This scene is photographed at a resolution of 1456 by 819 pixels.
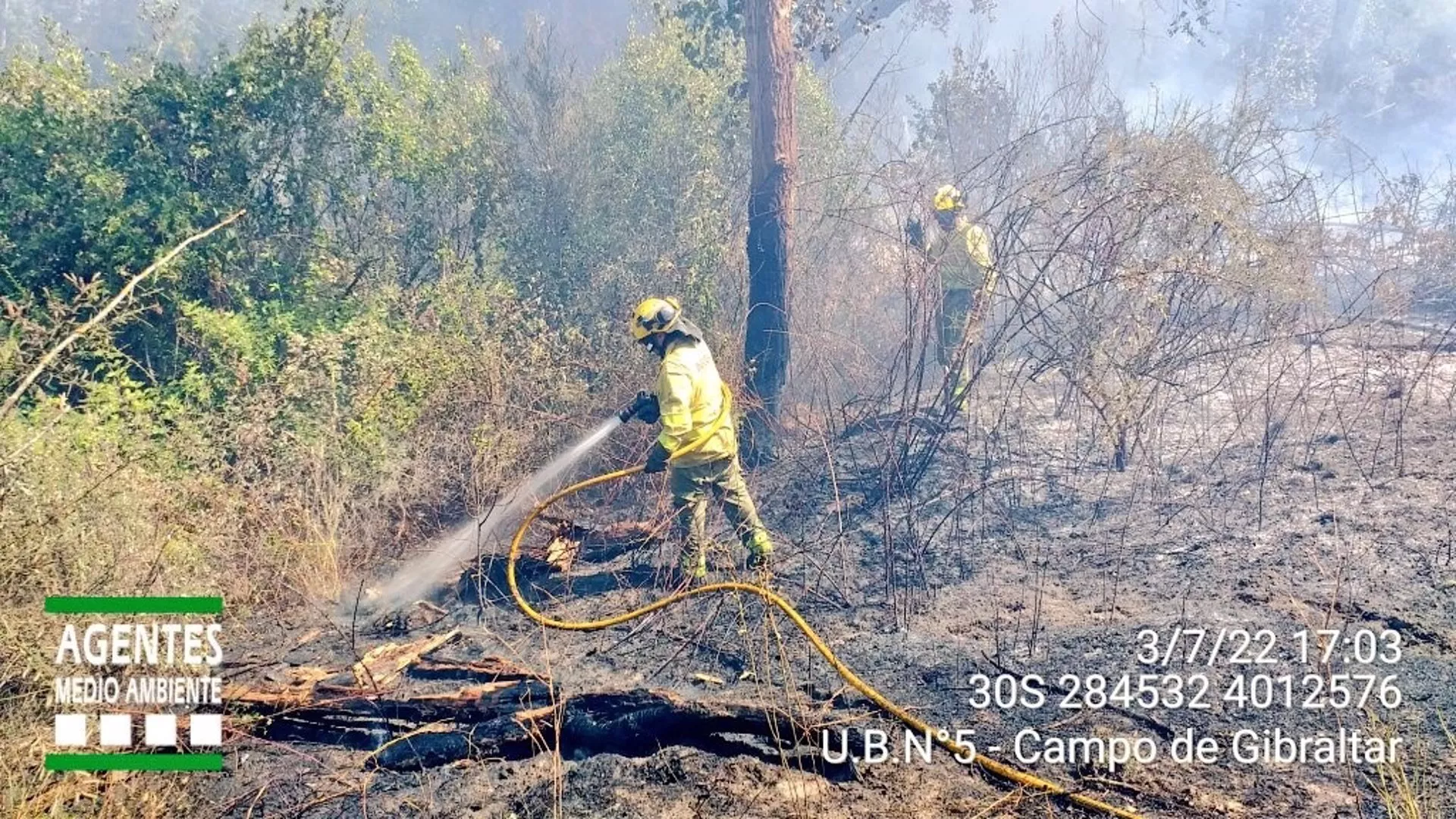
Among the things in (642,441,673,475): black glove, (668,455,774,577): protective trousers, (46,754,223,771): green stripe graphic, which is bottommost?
(46,754,223,771): green stripe graphic

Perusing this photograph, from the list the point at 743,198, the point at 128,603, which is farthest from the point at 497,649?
the point at 743,198

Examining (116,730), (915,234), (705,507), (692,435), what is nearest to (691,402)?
(692,435)

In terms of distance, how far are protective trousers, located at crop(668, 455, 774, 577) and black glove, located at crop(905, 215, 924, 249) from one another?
80.0 inches

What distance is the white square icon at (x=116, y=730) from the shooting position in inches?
124

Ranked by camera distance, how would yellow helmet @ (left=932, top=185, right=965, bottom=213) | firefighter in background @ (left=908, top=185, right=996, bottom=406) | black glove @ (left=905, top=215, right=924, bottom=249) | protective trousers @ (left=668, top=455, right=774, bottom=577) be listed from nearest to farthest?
protective trousers @ (left=668, top=455, right=774, bottom=577)
black glove @ (left=905, top=215, right=924, bottom=249)
yellow helmet @ (left=932, top=185, right=965, bottom=213)
firefighter in background @ (left=908, top=185, right=996, bottom=406)

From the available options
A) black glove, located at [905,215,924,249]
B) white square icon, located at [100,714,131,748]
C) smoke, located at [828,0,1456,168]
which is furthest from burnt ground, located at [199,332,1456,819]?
smoke, located at [828,0,1456,168]

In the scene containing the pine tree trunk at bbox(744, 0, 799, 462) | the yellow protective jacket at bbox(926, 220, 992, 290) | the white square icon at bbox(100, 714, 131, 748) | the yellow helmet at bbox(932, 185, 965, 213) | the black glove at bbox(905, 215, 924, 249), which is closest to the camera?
the white square icon at bbox(100, 714, 131, 748)

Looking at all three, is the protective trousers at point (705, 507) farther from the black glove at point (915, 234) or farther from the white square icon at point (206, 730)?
the white square icon at point (206, 730)

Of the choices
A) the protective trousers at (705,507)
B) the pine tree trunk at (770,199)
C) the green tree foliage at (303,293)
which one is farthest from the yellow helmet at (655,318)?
the pine tree trunk at (770,199)

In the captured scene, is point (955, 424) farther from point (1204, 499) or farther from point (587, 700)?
point (587, 700)

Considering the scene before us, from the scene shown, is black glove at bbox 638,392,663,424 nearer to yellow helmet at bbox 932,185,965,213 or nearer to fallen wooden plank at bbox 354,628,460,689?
fallen wooden plank at bbox 354,628,460,689

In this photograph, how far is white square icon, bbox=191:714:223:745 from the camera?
337 centimetres

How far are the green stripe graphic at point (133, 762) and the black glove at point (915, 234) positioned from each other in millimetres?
4799

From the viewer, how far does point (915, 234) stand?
6.23 m
